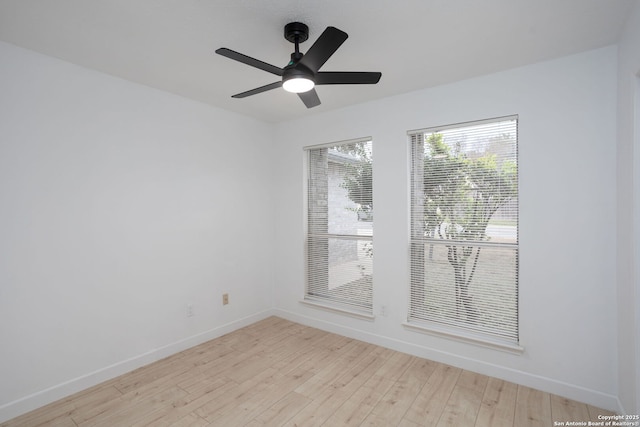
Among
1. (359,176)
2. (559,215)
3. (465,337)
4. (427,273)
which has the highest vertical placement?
(359,176)

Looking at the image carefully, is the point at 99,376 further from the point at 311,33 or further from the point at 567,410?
the point at 567,410

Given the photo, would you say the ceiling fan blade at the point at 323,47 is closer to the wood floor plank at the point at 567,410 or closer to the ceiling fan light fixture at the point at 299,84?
the ceiling fan light fixture at the point at 299,84

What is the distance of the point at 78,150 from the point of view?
253 centimetres

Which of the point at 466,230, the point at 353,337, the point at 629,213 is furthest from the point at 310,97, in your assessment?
the point at 353,337

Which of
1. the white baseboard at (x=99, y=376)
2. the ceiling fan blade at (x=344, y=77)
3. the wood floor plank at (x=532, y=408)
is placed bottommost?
the wood floor plank at (x=532, y=408)

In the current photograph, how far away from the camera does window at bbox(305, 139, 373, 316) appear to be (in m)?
3.52

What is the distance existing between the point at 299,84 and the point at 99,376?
2758mm

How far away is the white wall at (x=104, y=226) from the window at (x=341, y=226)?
2.94 feet

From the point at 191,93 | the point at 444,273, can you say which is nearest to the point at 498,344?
the point at 444,273

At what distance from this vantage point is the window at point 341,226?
3.52m

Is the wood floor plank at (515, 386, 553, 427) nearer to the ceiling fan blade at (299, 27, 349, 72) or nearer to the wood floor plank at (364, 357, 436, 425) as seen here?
the wood floor plank at (364, 357, 436, 425)

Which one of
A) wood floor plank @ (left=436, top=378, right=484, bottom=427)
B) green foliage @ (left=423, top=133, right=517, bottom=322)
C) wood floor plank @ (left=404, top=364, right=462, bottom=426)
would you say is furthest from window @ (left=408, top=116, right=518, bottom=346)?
wood floor plank @ (left=436, top=378, right=484, bottom=427)

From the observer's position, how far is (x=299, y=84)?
1925 mm

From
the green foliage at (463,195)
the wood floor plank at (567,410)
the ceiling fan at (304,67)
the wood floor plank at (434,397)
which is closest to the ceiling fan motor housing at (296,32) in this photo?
the ceiling fan at (304,67)
